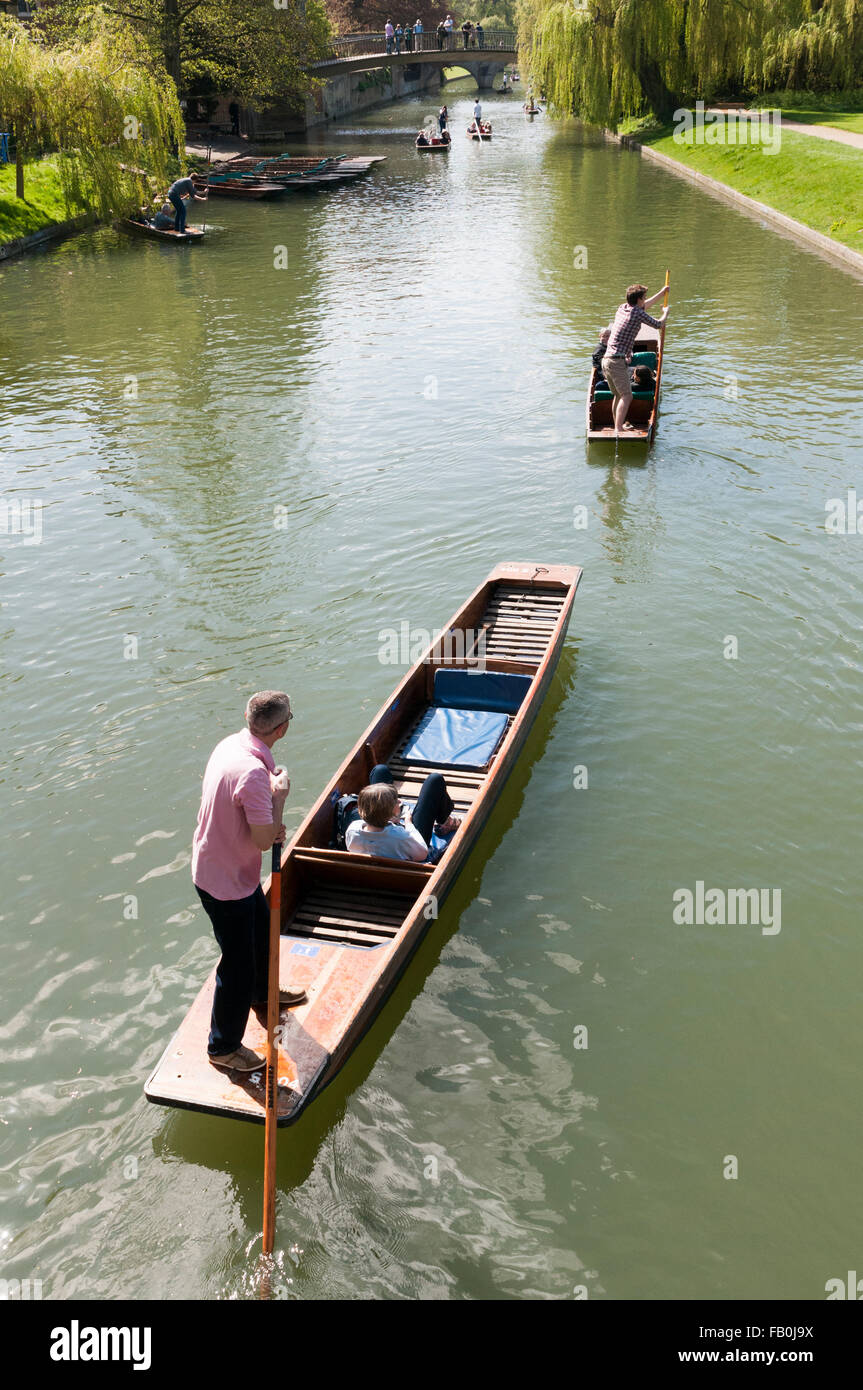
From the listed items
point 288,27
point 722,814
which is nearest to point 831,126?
point 288,27

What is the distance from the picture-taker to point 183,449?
1745cm

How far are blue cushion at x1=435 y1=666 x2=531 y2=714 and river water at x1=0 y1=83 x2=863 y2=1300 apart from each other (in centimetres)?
46

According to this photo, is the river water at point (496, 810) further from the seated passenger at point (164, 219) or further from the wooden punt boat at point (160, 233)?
the seated passenger at point (164, 219)

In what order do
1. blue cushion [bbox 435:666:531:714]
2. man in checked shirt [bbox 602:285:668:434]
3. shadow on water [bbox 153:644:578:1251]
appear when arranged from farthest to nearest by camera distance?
man in checked shirt [bbox 602:285:668:434]
blue cushion [bbox 435:666:531:714]
shadow on water [bbox 153:644:578:1251]

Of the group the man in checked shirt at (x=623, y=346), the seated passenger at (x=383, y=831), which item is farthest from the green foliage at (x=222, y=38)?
the seated passenger at (x=383, y=831)

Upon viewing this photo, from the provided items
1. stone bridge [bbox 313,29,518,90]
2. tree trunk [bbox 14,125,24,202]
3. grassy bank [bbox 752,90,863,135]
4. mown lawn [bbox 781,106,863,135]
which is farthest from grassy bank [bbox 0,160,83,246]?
stone bridge [bbox 313,29,518,90]

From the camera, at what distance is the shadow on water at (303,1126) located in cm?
628

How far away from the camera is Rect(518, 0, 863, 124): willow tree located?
40.0m

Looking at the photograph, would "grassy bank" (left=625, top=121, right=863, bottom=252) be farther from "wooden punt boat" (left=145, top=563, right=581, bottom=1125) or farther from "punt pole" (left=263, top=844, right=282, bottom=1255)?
"punt pole" (left=263, top=844, right=282, bottom=1255)

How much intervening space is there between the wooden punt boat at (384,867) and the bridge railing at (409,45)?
6495 centimetres

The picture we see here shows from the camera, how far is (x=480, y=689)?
406 inches

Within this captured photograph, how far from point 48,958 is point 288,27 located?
178ft

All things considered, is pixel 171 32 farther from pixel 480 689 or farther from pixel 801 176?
pixel 480 689

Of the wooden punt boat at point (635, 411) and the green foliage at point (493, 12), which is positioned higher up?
the green foliage at point (493, 12)
